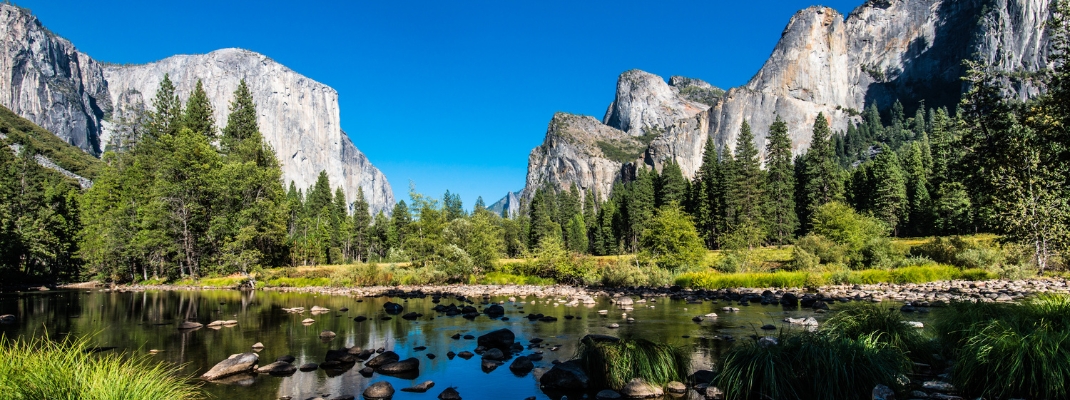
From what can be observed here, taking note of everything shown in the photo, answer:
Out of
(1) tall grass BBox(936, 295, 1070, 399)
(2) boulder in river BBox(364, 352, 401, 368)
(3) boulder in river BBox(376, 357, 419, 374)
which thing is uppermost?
(1) tall grass BBox(936, 295, 1070, 399)

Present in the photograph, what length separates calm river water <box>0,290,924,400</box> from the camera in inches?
488

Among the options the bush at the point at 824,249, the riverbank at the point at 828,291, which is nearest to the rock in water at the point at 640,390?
the riverbank at the point at 828,291

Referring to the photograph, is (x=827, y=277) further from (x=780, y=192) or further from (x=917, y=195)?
(x=917, y=195)

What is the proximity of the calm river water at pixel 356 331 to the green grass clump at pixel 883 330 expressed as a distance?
3.12m

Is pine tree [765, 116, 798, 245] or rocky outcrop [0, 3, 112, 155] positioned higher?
rocky outcrop [0, 3, 112, 155]

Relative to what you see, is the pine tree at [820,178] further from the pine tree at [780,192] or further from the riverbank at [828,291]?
the riverbank at [828,291]

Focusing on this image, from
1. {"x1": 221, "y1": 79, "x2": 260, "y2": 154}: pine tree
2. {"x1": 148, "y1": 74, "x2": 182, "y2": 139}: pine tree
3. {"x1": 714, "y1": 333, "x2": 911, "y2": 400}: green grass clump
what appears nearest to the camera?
{"x1": 714, "y1": 333, "x2": 911, "y2": 400}: green grass clump

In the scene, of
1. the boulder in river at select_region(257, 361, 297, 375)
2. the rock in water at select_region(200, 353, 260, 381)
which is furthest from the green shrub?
the rock in water at select_region(200, 353, 260, 381)

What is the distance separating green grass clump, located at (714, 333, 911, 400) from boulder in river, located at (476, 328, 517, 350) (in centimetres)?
797

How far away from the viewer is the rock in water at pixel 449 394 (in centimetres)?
1106

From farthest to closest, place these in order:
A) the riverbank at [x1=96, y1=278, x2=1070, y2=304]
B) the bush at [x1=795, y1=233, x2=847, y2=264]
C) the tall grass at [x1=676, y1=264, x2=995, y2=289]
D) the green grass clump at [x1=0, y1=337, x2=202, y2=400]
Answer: the bush at [x1=795, y1=233, x2=847, y2=264] → the tall grass at [x1=676, y1=264, x2=995, y2=289] → the riverbank at [x1=96, y1=278, x2=1070, y2=304] → the green grass clump at [x1=0, y1=337, x2=202, y2=400]

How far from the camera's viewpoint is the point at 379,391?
36.9ft

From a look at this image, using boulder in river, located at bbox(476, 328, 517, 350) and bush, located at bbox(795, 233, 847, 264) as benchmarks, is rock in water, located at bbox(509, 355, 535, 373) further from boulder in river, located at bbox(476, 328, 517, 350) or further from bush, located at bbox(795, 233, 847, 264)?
bush, located at bbox(795, 233, 847, 264)

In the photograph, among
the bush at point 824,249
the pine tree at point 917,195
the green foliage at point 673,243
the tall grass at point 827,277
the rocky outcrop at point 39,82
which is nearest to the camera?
the tall grass at point 827,277
